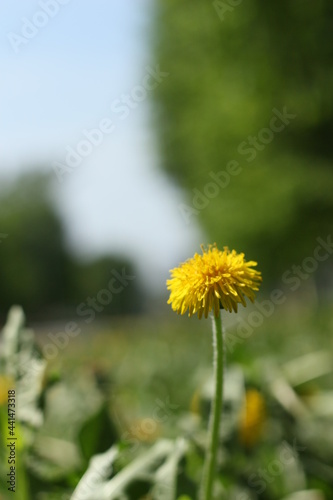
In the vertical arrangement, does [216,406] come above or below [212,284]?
below

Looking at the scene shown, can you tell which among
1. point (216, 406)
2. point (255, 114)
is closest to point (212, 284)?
point (216, 406)

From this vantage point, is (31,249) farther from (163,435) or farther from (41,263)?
(163,435)

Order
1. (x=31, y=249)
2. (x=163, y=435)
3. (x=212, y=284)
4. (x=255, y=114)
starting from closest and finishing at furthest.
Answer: (x=212, y=284)
(x=163, y=435)
(x=255, y=114)
(x=31, y=249)

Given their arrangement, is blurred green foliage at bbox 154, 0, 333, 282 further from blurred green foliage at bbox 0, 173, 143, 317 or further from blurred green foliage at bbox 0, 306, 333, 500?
blurred green foliage at bbox 0, 173, 143, 317

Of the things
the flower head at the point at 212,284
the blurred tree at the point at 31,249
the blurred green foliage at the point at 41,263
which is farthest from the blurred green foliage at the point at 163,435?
the blurred tree at the point at 31,249

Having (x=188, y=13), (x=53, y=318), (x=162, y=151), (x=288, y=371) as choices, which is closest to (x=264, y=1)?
(x=188, y=13)

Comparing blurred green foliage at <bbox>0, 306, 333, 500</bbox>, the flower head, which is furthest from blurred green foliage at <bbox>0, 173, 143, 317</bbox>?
the flower head

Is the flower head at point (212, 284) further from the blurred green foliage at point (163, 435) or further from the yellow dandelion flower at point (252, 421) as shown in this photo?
the yellow dandelion flower at point (252, 421)
